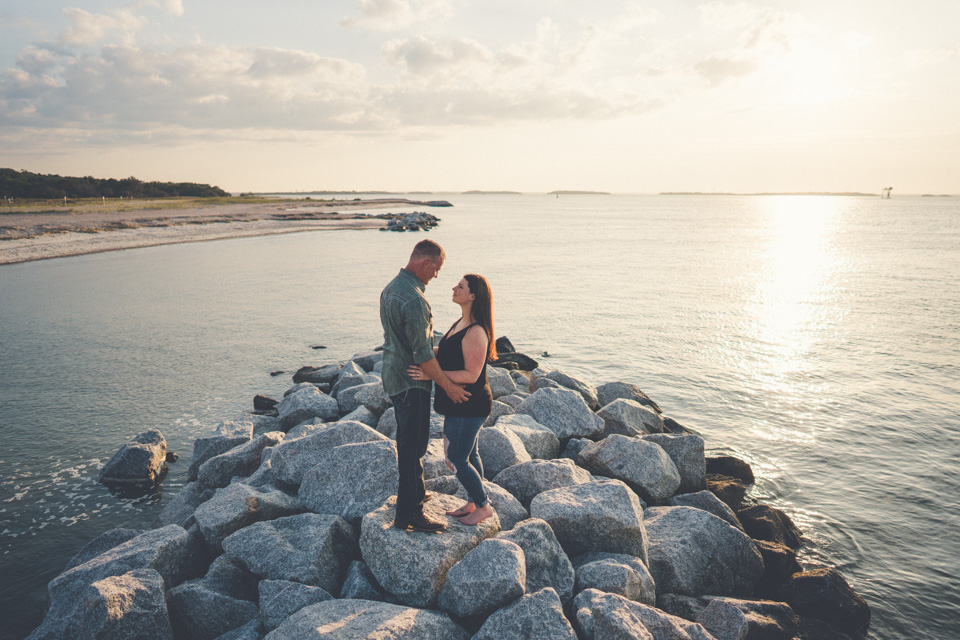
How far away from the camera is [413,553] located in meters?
5.33

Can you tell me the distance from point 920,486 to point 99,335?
929 inches

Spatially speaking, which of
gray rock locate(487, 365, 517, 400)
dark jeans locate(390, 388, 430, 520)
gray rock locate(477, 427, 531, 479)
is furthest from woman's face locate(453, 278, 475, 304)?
gray rock locate(487, 365, 517, 400)

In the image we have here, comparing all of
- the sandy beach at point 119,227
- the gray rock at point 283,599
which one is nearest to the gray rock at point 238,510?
the gray rock at point 283,599

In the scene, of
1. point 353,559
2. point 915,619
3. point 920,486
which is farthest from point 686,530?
point 920,486

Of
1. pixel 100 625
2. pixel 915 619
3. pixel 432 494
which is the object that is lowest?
pixel 915 619

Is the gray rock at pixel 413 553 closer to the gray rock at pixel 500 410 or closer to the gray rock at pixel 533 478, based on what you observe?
the gray rock at pixel 533 478

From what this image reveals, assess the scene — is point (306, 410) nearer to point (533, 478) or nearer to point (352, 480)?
point (352, 480)

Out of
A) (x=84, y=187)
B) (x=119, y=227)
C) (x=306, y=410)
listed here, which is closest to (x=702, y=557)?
(x=306, y=410)

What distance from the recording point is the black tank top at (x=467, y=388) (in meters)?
5.47

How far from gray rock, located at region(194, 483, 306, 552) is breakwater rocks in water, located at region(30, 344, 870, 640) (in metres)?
0.02

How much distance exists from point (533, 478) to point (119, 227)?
64.9 meters

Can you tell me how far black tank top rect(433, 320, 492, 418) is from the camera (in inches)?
215

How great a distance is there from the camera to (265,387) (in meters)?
14.3

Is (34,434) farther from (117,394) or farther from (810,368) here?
(810,368)
